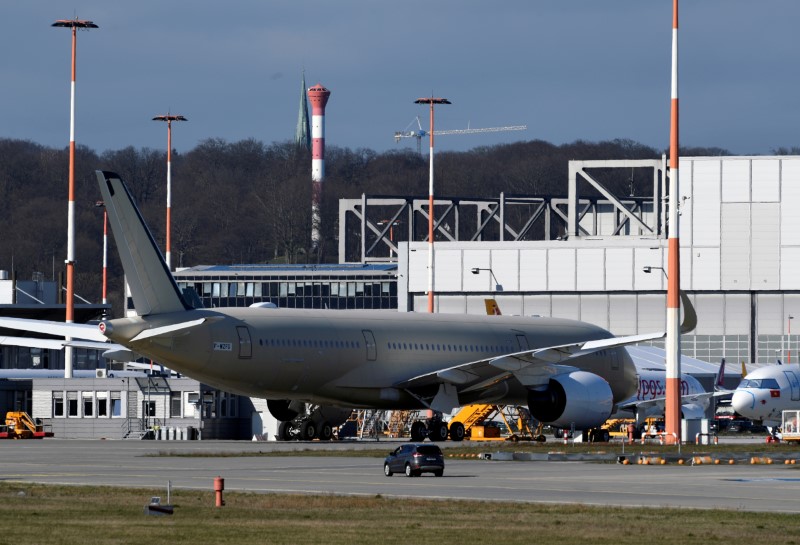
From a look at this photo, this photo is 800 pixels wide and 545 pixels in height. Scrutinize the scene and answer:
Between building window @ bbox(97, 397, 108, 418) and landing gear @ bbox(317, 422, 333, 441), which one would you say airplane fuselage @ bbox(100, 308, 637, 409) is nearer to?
landing gear @ bbox(317, 422, 333, 441)

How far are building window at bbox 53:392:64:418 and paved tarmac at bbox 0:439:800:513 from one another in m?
24.5

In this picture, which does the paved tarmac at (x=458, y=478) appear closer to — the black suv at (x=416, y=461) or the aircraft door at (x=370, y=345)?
the black suv at (x=416, y=461)

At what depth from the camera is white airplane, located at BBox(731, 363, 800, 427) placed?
7088cm

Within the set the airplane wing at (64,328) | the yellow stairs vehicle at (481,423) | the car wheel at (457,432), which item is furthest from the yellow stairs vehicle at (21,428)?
the car wheel at (457,432)

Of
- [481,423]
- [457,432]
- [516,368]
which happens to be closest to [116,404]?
[481,423]

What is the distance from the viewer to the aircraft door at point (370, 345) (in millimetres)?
57938

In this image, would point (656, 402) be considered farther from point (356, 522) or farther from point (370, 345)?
point (356, 522)

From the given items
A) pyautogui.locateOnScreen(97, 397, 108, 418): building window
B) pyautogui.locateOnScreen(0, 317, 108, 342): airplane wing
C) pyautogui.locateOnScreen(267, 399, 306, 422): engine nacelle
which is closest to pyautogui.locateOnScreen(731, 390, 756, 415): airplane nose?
pyautogui.locateOnScreen(267, 399, 306, 422): engine nacelle

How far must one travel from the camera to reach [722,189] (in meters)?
110

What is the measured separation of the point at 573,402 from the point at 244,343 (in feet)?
44.8

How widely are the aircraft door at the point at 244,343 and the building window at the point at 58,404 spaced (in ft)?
79.4

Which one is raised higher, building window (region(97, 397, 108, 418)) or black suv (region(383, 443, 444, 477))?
black suv (region(383, 443, 444, 477))

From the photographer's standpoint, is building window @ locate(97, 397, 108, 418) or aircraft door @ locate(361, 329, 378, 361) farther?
building window @ locate(97, 397, 108, 418)

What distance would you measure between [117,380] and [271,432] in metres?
7.95
